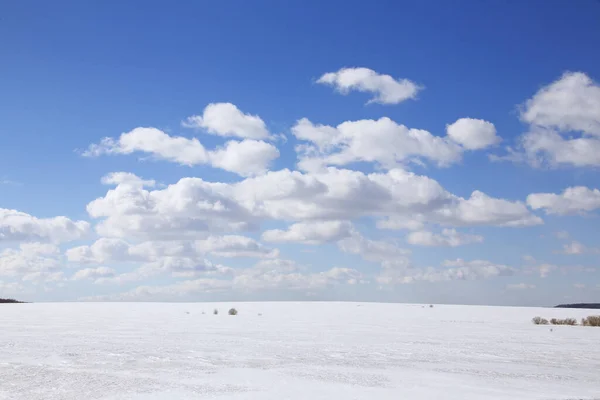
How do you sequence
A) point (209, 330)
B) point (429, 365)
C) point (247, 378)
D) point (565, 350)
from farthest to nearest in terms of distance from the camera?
point (209, 330) < point (565, 350) < point (429, 365) < point (247, 378)

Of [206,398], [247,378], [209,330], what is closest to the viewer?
[206,398]

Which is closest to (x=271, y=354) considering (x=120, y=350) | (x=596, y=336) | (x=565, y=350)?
(x=120, y=350)

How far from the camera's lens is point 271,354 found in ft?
35.1

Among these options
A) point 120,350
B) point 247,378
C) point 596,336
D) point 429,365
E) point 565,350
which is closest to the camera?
point 247,378

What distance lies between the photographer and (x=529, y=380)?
334 inches

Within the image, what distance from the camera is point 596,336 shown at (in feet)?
Result: 57.3

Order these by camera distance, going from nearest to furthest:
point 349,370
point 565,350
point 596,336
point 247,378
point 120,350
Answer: point 247,378 → point 349,370 → point 120,350 → point 565,350 → point 596,336

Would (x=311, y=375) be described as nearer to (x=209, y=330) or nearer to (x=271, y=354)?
(x=271, y=354)

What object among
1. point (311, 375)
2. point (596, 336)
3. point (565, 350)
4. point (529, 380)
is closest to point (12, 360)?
point (311, 375)

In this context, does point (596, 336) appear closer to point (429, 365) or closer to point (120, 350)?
point (429, 365)

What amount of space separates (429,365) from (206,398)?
4.75 meters

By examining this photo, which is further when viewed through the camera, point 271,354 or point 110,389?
point 271,354

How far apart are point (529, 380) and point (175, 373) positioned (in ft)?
17.9

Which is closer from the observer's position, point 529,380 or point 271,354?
point 529,380
